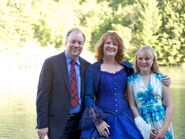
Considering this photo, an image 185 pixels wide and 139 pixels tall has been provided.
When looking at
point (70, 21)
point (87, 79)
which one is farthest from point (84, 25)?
point (87, 79)

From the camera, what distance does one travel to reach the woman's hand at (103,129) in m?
3.04

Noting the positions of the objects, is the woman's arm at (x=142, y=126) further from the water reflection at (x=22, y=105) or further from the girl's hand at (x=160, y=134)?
the water reflection at (x=22, y=105)

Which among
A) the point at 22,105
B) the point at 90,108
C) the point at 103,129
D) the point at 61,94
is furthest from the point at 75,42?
the point at 22,105

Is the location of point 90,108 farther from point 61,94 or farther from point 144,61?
point 144,61

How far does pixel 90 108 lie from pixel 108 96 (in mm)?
168

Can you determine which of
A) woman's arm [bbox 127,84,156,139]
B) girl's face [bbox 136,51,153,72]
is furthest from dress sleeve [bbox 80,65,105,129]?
girl's face [bbox 136,51,153,72]

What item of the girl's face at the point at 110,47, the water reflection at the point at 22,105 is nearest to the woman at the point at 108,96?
the girl's face at the point at 110,47

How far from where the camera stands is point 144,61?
3.13 meters

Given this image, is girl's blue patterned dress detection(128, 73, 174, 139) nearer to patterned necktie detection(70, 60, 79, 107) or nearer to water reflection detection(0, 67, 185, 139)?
patterned necktie detection(70, 60, 79, 107)

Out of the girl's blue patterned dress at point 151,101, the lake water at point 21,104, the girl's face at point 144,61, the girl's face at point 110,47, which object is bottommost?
the lake water at point 21,104

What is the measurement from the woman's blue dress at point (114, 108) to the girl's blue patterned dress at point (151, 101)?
89 millimetres

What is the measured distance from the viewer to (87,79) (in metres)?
3.21

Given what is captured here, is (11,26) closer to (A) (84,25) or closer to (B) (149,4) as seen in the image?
(A) (84,25)

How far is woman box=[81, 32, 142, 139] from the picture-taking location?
121 inches
